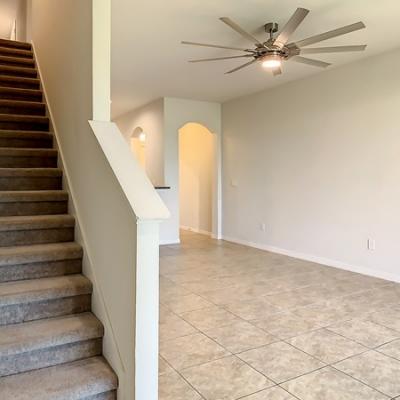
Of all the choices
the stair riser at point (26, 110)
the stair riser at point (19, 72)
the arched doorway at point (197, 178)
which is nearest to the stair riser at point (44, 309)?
the stair riser at point (26, 110)

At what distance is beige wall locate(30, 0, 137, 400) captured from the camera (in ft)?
5.60

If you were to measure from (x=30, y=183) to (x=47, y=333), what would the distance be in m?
1.41

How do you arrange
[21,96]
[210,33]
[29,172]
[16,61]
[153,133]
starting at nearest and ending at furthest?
[29,172] < [210,33] < [21,96] < [16,61] < [153,133]

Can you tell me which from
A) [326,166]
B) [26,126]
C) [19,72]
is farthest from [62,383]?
[326,166]

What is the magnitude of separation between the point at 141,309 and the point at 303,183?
165 inches

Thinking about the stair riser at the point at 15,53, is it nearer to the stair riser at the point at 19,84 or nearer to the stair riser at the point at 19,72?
the stair riser at the point at 19,72

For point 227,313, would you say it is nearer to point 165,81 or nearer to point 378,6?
point 378,6

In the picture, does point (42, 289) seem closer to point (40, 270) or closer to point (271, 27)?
point (40, 270)

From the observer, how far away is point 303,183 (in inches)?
210

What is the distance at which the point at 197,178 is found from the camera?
8.09 m

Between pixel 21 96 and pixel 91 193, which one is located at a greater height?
pixel 21 96

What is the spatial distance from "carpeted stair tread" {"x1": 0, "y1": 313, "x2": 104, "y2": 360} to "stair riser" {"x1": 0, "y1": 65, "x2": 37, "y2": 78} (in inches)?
127

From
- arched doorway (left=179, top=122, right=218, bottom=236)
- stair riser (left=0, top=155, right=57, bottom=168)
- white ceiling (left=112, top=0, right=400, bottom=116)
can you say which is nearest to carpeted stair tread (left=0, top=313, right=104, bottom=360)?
stair riser (left=0, top=155, right=57, bottom=168)

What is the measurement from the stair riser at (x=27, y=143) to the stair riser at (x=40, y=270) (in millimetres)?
1376
